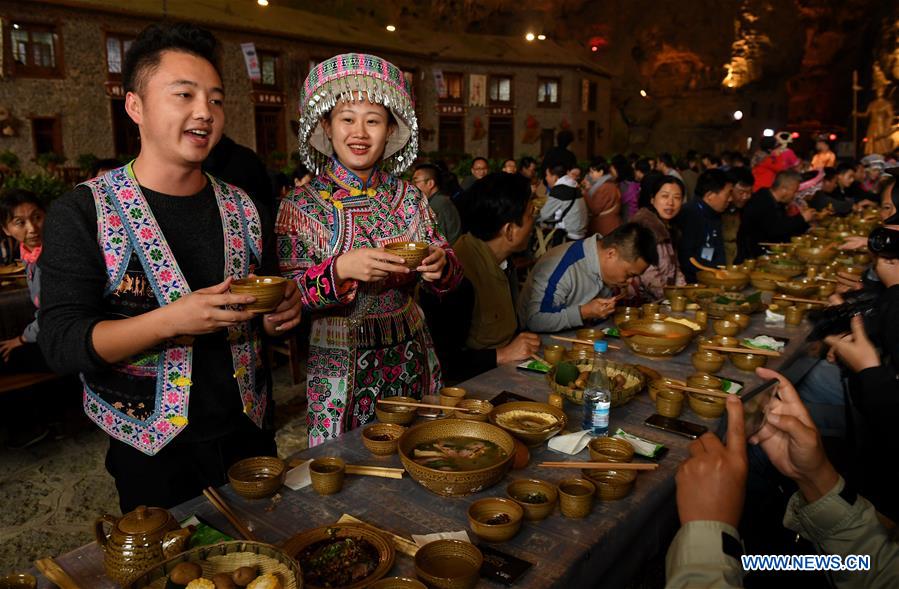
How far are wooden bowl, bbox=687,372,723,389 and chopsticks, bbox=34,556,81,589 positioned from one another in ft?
6.96

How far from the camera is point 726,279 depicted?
4488 millimetres

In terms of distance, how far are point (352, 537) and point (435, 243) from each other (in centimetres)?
132

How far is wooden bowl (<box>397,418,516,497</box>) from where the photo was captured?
161 cm

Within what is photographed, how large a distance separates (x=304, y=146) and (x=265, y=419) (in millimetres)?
1105

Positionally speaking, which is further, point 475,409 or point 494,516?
point 475,409

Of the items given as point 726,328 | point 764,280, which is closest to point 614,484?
point 726,328

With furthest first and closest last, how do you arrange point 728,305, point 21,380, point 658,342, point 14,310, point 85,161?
point 85,161
point 14,310
point 21,380
point 728,305
point 658,342

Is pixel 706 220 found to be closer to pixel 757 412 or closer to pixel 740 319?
pixel 740 319

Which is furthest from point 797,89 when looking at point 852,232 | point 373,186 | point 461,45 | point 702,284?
point 373,186

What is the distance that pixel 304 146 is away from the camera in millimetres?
2439

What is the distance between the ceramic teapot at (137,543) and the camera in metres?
1.25

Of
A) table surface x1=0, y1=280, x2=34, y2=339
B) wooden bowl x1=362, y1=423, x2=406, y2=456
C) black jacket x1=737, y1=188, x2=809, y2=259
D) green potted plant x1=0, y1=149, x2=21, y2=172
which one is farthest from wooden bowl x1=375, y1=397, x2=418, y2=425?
green potted plant x1=0, y1=149, x2=21, y2=172

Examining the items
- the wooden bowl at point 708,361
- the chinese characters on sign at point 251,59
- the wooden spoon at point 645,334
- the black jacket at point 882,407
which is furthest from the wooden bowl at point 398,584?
the chinese characters on sign at point 251,59

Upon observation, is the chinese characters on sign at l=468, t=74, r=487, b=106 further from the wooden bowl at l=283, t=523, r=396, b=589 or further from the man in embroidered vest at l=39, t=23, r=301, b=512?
the wooden bowl at l=283, t=523, r=396, b=589
